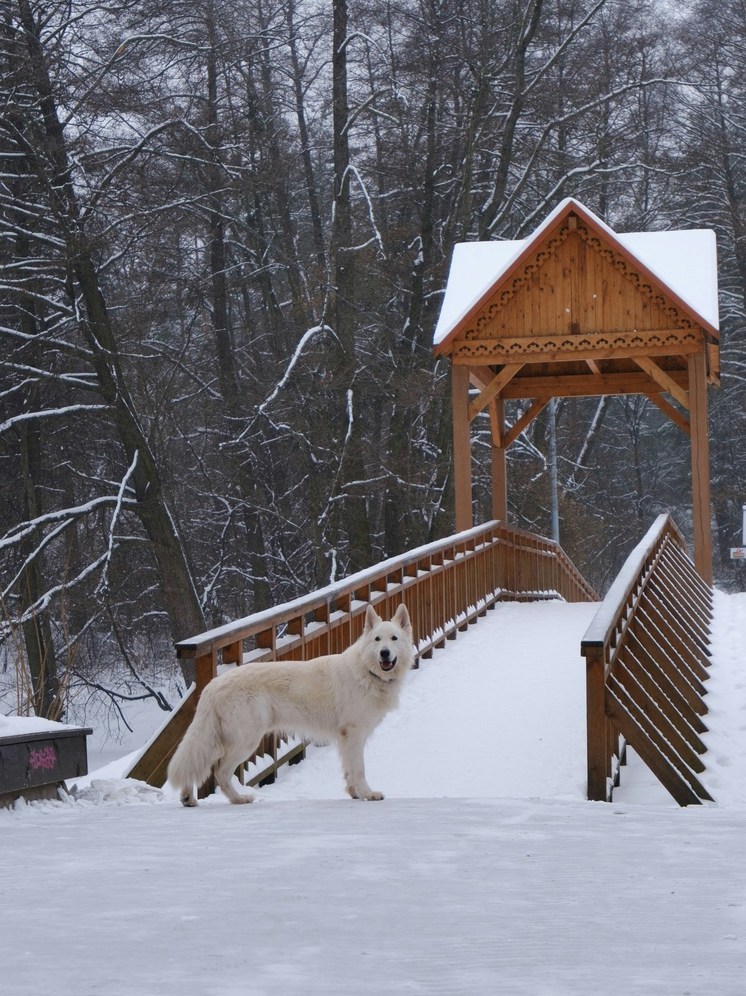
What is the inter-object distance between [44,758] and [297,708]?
128 centimetres

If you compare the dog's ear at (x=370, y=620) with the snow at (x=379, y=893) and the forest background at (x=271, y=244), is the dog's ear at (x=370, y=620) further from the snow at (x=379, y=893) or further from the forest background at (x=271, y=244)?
the forest background at (x=271, y=244)

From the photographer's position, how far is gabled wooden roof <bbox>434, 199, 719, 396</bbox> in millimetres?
17734

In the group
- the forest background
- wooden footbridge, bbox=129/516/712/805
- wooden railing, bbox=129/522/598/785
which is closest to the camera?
wooden footbridge, bbox=129/516/712/805

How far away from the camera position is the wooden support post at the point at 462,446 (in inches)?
714

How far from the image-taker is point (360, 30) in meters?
28.0

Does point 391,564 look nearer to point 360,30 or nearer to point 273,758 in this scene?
point 273,758

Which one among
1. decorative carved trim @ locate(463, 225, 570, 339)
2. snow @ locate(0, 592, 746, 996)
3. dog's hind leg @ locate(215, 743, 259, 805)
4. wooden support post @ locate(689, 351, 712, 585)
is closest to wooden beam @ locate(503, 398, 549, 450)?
decorative carved trim @ locate(463, 225, 570, 339)

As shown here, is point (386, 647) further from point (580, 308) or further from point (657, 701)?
point (580, 308)

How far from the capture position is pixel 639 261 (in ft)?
57.5

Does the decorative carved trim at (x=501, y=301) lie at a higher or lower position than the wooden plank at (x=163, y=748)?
higher

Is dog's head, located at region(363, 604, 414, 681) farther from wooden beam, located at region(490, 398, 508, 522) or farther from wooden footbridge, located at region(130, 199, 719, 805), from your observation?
wooden beam, located at region(490, 398, 508, 522)

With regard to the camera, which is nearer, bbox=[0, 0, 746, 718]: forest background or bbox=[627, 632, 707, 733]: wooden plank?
bbox=[627, 632, 707, 733]: wooden plank

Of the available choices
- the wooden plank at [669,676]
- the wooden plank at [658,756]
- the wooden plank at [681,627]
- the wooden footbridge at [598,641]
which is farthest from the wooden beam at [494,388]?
the wooden plank at [658,756]

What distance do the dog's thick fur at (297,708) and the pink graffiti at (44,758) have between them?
1.89 ft
